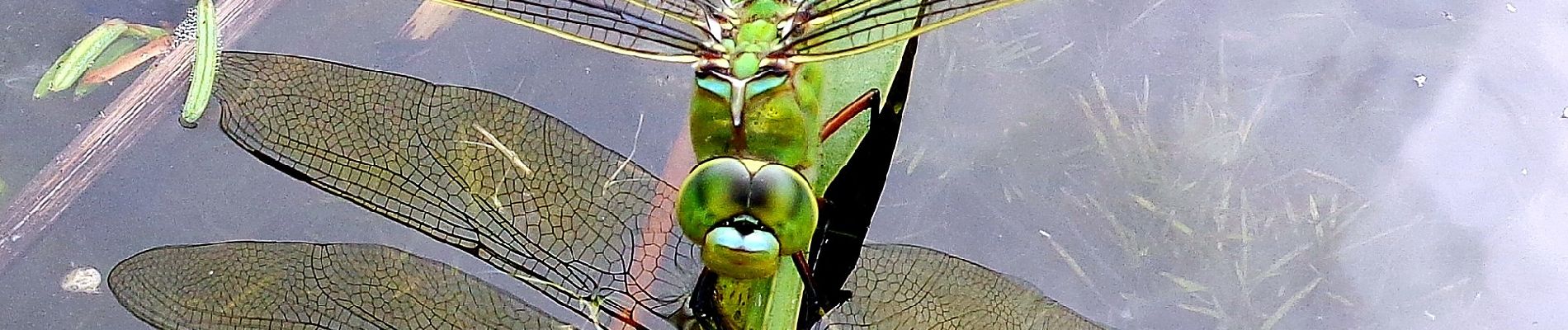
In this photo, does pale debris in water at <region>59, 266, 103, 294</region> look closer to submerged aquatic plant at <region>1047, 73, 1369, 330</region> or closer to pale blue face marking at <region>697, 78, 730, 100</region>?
pale blue face marking at <region>697, 78, 730, 100</region>

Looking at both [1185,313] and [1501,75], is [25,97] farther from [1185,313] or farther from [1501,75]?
[1501,75]

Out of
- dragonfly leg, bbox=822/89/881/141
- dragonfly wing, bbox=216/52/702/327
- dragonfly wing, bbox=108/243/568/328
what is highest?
dragonfly leg, bbox=822/89/881/141

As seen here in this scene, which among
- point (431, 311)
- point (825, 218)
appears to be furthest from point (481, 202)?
point (825, 218)

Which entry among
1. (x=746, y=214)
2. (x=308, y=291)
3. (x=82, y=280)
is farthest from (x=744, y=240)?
(x=82, y=280)

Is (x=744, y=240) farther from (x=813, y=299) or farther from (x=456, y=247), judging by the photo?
(x=456, y=247)

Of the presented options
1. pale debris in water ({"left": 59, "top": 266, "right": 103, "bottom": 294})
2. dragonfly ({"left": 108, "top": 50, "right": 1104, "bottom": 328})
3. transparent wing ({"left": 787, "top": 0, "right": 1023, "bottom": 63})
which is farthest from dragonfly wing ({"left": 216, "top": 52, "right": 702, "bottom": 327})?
pale debris in water ({"left": 59, "top": 266, "right": 103, "bottom": 294})

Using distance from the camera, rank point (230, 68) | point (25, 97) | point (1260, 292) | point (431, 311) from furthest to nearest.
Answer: point (25, 97)
point (1260, 292)
point (230, 68)
point (431, 311)

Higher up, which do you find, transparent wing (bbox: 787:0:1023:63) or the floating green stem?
transparent wing (bbox: 787:0:1023:63)
